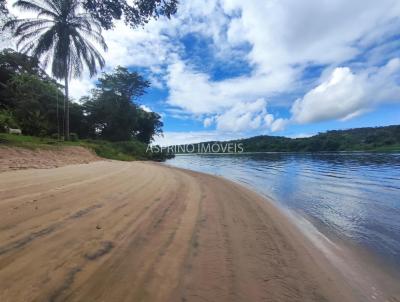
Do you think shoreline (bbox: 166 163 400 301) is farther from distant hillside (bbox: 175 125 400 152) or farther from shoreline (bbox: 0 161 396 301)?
distant hillside (bbox: 175 125 400 152)

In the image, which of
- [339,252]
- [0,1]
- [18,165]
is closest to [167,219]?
[339,252]

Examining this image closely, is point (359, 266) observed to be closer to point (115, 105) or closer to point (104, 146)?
point (104, 146)

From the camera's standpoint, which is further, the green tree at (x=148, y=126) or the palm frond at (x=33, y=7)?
the green tree at (x=148, y=126)

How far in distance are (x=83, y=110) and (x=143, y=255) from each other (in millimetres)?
42940

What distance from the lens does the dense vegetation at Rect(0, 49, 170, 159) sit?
99.1ft

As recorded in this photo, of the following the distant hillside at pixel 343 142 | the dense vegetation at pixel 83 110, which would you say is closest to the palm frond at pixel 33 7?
the dense vegetation at pixel 83 110

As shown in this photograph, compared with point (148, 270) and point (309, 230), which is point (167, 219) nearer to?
point (148, 270)

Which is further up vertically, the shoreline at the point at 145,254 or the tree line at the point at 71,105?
the tree line at the point at 71,105

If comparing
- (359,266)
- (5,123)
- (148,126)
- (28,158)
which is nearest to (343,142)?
(148,126)

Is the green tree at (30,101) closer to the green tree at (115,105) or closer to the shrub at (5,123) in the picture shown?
the shrub at (5,123)

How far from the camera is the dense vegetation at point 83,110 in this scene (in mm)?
30203

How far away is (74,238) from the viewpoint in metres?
3.84

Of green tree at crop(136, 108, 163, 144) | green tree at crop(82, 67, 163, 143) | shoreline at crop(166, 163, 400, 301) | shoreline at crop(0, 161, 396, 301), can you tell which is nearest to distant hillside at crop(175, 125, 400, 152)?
green tree at crop(136, 108, 163, 144)

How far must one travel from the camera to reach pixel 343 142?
3287 inches
